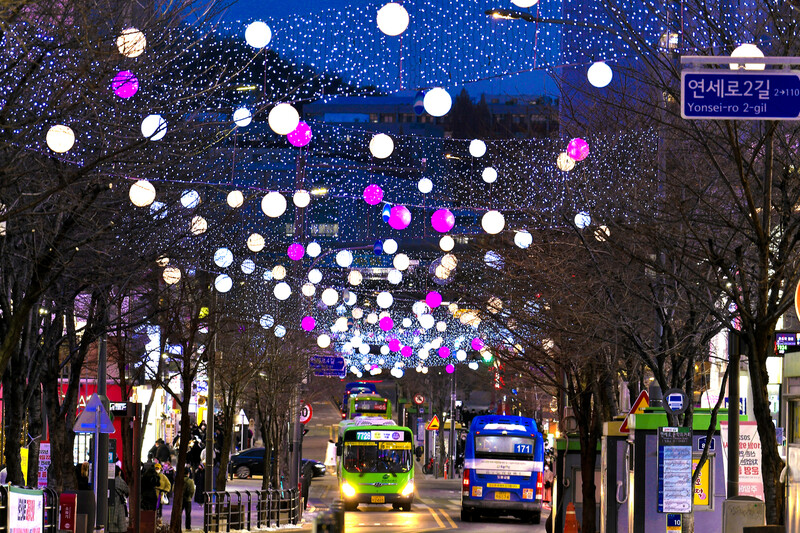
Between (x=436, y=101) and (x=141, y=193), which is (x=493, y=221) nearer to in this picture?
(x=436, y=101)

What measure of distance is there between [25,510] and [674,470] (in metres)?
8.45

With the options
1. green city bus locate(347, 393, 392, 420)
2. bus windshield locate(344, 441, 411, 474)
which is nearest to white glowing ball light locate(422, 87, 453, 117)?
bus windshield locate(344, 441, 411, 474)

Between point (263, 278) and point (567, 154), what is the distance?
1719cm

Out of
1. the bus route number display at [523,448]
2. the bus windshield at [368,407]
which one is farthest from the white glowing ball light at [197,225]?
the bus windshield at [368,407]

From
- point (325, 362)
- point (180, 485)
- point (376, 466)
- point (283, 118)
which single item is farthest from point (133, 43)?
point (325, 362)

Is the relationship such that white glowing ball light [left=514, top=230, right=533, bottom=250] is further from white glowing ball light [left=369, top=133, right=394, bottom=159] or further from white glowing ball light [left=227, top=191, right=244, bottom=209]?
white glowing ball light [left=227, top=191, right=244, bottom=209]

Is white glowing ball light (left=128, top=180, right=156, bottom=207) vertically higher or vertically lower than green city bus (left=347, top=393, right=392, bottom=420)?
higher

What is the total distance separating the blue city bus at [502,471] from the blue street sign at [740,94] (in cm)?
2818

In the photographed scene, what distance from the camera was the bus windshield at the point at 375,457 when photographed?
4269 centimetres

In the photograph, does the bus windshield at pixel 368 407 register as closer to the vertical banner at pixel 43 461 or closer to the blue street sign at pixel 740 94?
the vertical banner at pixel 43 461

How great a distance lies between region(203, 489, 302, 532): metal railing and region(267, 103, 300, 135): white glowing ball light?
45.8 ft

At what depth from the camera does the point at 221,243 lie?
26109 mm

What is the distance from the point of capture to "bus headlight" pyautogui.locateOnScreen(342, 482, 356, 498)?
140 feet

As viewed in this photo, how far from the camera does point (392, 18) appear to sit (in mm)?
14523
